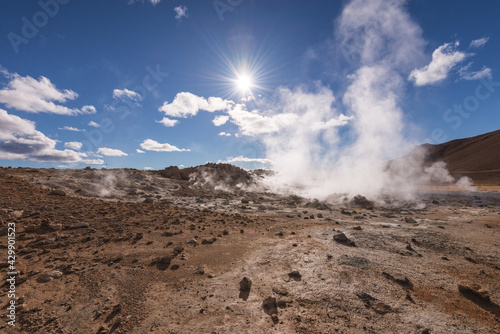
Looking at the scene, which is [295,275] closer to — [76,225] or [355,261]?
[355,261]

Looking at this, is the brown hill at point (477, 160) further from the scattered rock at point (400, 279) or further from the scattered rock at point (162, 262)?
the scattered rock at point (162, 262)

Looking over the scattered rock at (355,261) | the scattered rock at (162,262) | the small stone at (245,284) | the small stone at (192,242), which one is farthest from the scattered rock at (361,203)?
the scattered rock at (162,262)

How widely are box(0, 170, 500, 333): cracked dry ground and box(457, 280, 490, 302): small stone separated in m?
0.14

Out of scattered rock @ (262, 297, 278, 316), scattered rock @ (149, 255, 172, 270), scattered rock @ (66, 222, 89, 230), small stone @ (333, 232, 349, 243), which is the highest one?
scattered rock @ (66, 222, 89, 230)

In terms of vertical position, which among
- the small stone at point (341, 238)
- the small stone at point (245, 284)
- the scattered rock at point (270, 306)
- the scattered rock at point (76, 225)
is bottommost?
the scattered rock at point (270, 306)

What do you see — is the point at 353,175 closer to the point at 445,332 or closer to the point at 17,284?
the point at 445,332

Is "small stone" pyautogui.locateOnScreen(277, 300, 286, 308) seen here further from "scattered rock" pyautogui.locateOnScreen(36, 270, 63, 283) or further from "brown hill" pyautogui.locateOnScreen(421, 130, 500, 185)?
"brown hill" pyautogui.locateOnScreen(421, 130, 500, 185)

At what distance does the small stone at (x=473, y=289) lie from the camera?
388 cm

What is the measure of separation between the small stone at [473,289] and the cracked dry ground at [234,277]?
14cm

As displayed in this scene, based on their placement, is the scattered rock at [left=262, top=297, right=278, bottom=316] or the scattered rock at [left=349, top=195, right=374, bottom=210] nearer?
the scattered rock at [left=262, top=297, right=278, bottom=316]

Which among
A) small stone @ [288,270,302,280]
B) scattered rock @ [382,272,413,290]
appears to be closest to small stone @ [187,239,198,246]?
small stone @ [288,270,302,280]

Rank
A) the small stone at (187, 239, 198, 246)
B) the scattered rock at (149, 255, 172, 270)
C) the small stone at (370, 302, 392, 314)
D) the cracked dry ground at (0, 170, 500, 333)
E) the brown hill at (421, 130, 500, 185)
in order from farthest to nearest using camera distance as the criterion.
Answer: the brown hill at (421, 130, 500, 185) → the small stone at (187, 239, 198, 246) → the scattered rock at (149, 255, 172, 270) → the small stone at (370, 302, 392, 314) → the cracked dry ground at (0, 170, 500, 333)

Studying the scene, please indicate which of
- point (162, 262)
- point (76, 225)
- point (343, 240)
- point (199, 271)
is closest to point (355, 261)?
point (343, 240)

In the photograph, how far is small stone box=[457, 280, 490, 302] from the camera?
3.88 metres
